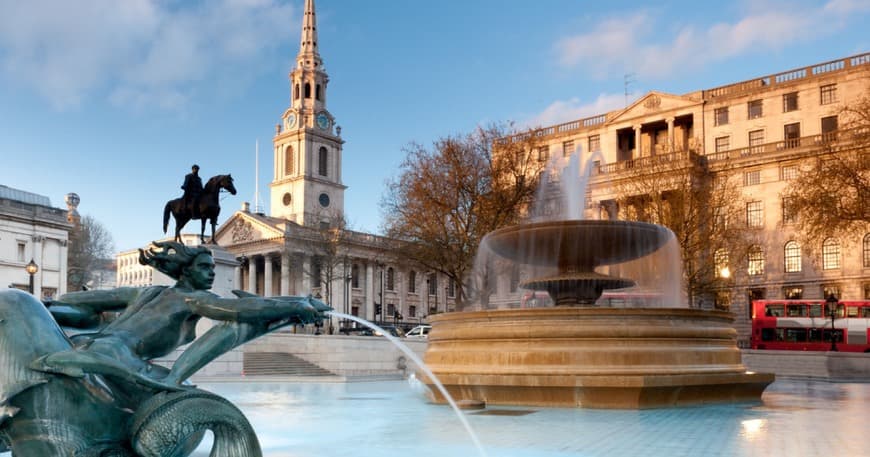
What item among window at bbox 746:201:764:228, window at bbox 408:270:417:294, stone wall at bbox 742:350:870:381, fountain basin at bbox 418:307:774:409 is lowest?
stone wall at bbox 742:350:870:381

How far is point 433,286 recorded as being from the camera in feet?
339

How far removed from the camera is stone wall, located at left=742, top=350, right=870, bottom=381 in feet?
91.4

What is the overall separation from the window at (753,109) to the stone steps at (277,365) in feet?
144

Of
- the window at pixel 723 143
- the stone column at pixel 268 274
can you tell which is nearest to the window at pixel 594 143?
the window at pixel 723 143

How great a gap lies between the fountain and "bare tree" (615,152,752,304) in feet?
84.3

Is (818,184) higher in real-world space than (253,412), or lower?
higher

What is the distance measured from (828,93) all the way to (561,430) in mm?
54785

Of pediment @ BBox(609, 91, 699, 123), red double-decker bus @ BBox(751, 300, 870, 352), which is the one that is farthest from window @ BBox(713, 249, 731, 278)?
pediment @ BBox(609, 91, 699, 123)

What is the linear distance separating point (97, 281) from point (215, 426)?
97385mm

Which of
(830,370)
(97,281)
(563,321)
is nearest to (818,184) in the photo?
(830,370)

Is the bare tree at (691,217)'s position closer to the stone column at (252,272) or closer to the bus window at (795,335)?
the bus window at (795,335)

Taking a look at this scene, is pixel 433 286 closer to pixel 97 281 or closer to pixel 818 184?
pixel 97 281

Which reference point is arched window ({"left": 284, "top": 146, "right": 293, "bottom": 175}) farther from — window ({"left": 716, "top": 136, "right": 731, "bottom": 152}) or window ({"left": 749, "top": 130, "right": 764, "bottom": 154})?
window ({"left": 749, "top": 130, "right": 764, "bottom": 154})

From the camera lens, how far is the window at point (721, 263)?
144 feet
